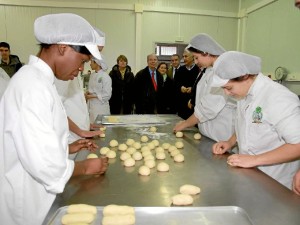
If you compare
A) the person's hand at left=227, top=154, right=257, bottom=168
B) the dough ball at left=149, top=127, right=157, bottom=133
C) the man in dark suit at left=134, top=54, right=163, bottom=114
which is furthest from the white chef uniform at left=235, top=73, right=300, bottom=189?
the man in dark suit at left=134, top=54, right=163, bottom=114

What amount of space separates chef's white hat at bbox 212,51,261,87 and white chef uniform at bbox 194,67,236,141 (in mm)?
703

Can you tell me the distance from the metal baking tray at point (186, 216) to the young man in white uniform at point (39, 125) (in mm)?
169

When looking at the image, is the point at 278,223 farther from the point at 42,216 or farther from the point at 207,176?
the point at 42,216

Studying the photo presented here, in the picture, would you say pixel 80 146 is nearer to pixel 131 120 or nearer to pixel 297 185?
pixel 131 120

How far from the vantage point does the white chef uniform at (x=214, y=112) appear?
2242mm

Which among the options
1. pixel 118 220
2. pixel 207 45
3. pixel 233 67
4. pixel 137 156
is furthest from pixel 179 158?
pixel 207 45

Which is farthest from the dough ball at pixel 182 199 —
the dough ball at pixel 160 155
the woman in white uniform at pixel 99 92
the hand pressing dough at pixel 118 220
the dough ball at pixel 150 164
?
the woman in white uniform at pixel 99 92

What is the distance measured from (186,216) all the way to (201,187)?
0.88 feet

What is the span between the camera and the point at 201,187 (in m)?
1.25

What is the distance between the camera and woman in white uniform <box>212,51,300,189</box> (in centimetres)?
136

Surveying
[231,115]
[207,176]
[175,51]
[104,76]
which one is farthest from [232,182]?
[175,51]

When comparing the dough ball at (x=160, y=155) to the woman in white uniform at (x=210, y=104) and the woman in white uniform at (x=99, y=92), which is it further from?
the woman in white uniform at (x=99, y=92)

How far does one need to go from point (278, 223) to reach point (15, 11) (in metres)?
6.79

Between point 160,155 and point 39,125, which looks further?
point 160,155
